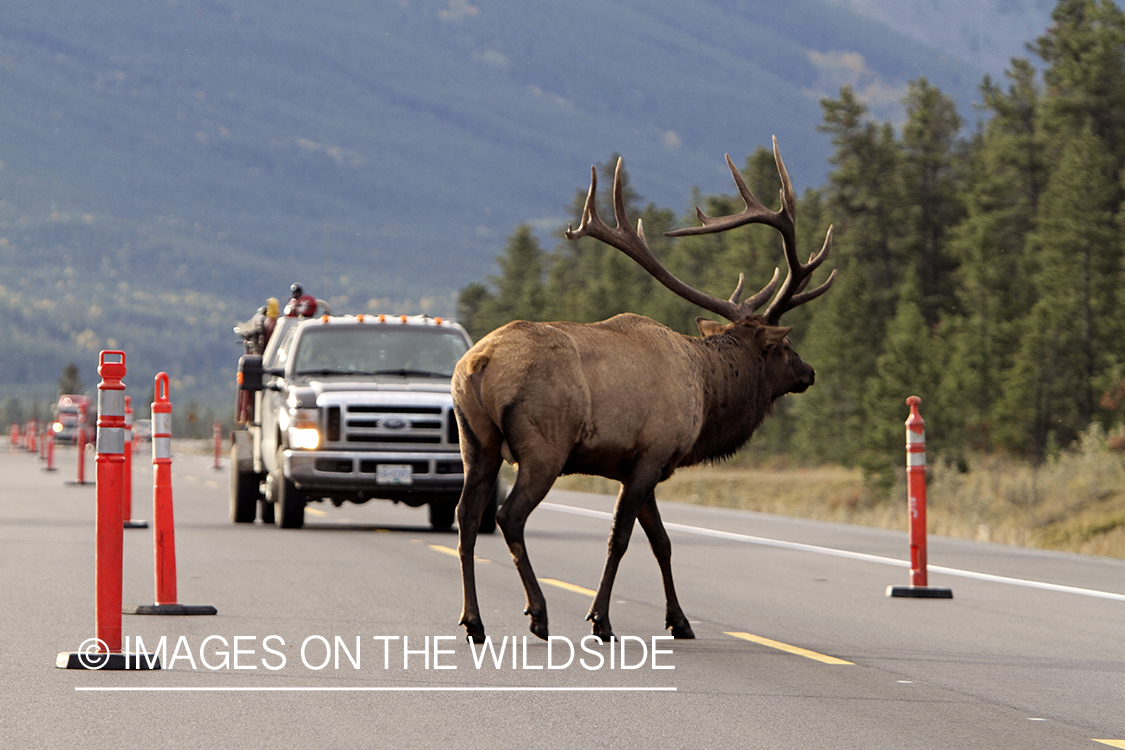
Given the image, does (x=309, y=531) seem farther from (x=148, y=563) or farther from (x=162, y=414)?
(x=162, y=414)

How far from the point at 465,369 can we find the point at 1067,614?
4.89 m

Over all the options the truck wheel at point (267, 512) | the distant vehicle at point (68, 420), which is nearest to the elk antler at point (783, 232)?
the truck wheel at point (267, 512)

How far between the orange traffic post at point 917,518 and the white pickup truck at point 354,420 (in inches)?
267

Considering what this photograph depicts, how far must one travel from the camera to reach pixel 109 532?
921 cm

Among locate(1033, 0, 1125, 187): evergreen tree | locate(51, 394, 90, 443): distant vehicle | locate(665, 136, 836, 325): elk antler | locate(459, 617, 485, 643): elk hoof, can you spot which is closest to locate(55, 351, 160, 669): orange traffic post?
locate(459, 617, 485, 643): elk hoof

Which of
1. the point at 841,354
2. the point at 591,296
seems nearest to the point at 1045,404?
the point at 841,354

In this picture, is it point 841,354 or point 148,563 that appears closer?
point 148,563

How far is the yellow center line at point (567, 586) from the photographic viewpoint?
1386cm

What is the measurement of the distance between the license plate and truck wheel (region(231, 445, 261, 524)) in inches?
117

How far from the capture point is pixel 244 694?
8.66 m

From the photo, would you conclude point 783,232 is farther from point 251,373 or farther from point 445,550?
point 251,373

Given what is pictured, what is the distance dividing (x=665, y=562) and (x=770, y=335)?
1768mm

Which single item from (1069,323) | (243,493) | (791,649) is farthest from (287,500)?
(1069,323)

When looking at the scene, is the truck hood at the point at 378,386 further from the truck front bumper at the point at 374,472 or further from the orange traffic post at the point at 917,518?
the orange traffic post at the point at 917,518
